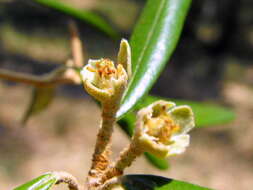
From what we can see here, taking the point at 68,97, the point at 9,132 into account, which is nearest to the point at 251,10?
the point at 68,97

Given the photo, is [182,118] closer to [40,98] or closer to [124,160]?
[124,160]

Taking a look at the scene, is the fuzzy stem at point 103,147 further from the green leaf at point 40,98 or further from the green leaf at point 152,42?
the green leaf at point 40,98

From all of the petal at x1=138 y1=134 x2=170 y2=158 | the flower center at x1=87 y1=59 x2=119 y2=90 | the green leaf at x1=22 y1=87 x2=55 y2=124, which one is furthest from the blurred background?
the petal at x1=138 y1=134 x2=170 y2=158

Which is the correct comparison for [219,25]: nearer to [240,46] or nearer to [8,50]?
[240,46]

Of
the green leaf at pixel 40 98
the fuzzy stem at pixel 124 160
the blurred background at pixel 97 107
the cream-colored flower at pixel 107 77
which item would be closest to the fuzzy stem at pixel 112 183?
the fuzzy stem at pixel 124 160

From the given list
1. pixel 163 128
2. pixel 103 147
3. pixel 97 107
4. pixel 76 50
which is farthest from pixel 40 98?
pixel 97 107

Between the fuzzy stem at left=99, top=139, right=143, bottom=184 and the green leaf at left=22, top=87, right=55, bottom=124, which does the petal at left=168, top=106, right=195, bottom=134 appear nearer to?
the fuzzy stem at left=99, top=139, right=143, bottom=184
